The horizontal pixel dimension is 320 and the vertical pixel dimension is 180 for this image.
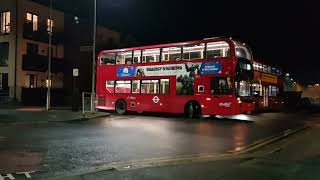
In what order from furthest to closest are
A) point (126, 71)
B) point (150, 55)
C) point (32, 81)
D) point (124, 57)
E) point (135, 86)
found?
point (32, 81)
point (124, 57)
point (126, 71)
point (135, 86)
point (150, 55)

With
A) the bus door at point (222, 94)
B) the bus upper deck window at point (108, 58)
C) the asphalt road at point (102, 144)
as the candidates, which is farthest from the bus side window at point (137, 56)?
the asphalt road at point (102, 144)

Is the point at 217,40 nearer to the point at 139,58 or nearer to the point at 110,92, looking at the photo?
the point at 139,58

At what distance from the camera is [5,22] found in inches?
1640

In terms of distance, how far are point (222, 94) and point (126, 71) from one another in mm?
7856

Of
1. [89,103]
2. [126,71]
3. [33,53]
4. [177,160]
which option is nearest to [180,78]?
[126,71]

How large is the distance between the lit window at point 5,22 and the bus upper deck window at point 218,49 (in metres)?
23.8

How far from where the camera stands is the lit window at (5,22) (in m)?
41.4

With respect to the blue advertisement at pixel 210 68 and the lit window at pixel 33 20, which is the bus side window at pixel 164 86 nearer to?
the blue advertisement at pixel 210 68

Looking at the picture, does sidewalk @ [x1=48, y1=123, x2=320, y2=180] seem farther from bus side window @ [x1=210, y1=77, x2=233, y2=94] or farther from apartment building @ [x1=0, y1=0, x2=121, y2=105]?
apartment building @ [x1=0, y1=0, x2=121, y2=105]

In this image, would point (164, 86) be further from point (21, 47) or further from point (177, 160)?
point (21, 47)

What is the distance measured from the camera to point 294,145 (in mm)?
14477

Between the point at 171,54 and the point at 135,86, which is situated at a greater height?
the point at 171,54

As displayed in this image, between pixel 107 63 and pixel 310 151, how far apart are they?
2020cm

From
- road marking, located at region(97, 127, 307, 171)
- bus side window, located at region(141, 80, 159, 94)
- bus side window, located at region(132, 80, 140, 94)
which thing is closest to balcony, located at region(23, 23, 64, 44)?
bus side window, located at region(132, 80, 140, 94)
